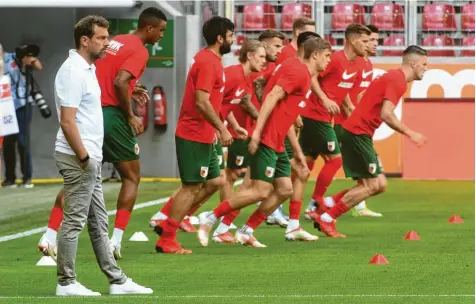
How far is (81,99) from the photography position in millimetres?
9219

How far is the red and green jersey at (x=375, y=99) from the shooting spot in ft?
46.9

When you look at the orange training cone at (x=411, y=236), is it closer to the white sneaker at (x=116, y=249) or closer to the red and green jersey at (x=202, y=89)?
the red and green jersey at (x=202, y=89)

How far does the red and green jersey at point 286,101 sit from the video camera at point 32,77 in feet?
32.1

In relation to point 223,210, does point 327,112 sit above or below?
above

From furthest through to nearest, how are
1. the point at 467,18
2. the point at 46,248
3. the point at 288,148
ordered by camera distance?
the point at 467,18
the point at 288,148
the point at 46,248

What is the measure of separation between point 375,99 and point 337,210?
119 cm

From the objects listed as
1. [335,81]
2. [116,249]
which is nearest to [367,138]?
[335,81]

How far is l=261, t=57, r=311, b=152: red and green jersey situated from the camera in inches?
524

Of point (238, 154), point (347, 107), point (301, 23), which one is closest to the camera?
point (238, 154)

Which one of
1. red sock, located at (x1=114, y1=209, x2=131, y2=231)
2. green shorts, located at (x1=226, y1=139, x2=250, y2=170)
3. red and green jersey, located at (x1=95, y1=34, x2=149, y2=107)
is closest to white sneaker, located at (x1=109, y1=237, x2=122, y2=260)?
red sock, located at (x1=114, y1=209, x2=131, y2=231)

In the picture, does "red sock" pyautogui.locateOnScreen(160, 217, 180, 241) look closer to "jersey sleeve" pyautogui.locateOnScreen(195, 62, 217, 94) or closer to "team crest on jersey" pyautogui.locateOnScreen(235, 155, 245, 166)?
"jersey sleeve" pyautogui.locateOnScreen(195, 62, 217, 94)

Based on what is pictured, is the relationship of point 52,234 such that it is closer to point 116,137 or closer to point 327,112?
point 116,137

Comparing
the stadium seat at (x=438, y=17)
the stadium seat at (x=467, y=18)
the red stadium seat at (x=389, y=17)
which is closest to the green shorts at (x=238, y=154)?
the red stadium seat at (x=389, y=17)

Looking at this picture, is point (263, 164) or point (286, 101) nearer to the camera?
point (263, 164)
